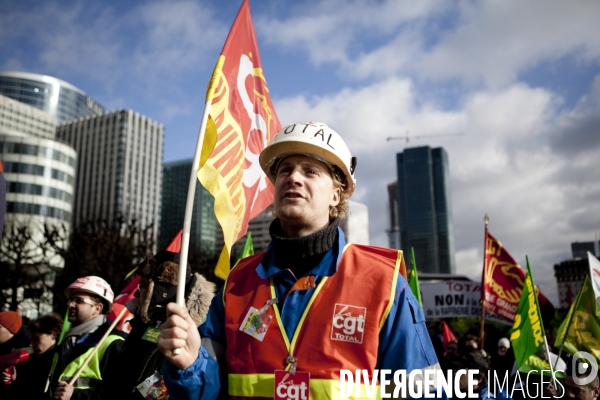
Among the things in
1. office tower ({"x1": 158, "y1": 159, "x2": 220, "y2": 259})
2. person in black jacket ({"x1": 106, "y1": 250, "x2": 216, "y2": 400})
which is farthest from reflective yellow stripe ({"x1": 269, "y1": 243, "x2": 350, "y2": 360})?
office tower ({"x1": 158, "y1": 159, "x2": 220, "y2": 259})

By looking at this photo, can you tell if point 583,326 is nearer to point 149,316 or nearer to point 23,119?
point 149,316

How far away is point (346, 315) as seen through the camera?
103 inches

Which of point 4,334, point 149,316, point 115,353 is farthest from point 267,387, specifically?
point 4,334

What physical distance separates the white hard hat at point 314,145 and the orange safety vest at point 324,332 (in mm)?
641

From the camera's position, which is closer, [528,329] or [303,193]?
[303,193]

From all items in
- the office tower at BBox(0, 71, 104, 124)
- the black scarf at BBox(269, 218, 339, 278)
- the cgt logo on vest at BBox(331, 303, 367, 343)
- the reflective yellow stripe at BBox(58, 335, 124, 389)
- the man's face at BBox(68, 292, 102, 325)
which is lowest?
the reflective yellow stripe at BBox(58, 335, 124, 389)

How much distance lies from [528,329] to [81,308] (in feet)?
23.5

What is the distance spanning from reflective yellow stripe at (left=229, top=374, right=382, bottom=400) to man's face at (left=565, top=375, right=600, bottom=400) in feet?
15.6

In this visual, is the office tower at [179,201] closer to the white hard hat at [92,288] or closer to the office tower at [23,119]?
the office tower at [23,119]

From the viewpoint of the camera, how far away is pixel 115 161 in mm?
145625

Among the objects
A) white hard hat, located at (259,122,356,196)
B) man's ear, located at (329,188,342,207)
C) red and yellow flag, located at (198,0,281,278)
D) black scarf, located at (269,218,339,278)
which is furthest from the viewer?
red and yellow flag, located at (198,0,281,278)

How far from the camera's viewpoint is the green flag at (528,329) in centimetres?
838

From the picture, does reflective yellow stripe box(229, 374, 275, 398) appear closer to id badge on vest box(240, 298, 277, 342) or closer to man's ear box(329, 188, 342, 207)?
id badge on vest box(240, 298, 277, 342)

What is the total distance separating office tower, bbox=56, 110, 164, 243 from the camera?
144500mm
